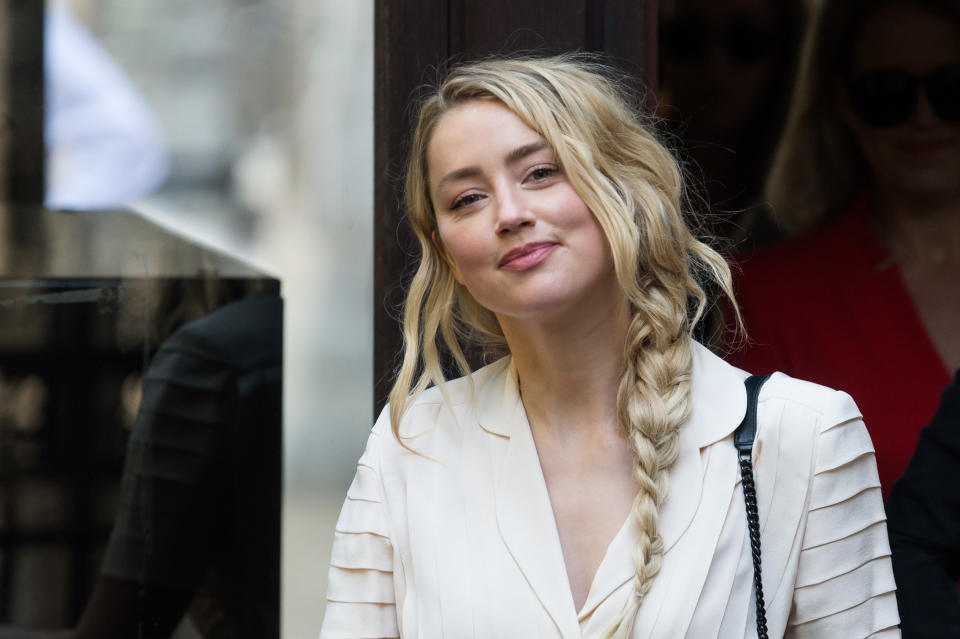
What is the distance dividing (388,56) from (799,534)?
3.77 ft

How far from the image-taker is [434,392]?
70.2 inches

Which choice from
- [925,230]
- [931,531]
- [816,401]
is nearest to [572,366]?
[816,401]

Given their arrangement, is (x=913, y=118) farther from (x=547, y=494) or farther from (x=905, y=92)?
(x=547, y=494)

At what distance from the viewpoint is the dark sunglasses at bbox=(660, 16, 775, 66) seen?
2.90 metres

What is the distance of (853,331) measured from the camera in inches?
93.1

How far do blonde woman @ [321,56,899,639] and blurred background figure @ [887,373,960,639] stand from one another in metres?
0.20

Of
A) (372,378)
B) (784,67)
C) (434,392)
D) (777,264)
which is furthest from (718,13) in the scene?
(434,392)

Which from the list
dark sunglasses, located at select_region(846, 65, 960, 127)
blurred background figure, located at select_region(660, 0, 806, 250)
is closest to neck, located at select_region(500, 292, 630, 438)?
dark sunglasses, located at select_region(846, 65, 960, 127)

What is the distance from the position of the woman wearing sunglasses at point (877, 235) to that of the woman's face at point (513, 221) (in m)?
0.86

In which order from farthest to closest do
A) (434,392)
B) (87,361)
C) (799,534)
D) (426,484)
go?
1. (87,361)
2. (434,392)
3. (426,484)
4. (799,534)

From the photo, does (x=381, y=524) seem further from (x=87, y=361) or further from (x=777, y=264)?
(x=777, y=264)

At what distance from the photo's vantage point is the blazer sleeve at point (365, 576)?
5.50ft

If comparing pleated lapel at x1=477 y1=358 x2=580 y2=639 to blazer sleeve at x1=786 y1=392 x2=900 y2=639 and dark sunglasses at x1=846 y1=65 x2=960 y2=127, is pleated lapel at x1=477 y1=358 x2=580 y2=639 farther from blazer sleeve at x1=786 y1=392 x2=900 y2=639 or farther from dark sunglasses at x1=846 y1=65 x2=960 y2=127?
dark sunglasses at x1=846 y1=65 x2=960 y2=127

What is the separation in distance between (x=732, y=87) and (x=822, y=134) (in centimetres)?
45
